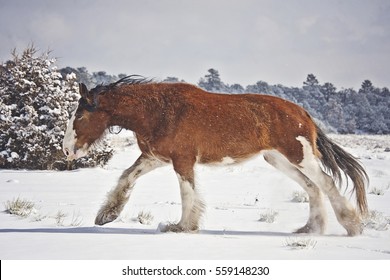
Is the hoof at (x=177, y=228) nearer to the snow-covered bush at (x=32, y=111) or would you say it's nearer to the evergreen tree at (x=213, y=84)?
the snow-covered bush at (x=32, y=111)

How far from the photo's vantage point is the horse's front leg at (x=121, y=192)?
6.56m

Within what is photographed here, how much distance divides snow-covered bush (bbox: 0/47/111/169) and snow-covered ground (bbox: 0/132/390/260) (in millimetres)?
2649

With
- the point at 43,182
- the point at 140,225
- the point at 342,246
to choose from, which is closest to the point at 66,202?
the point at 140,225

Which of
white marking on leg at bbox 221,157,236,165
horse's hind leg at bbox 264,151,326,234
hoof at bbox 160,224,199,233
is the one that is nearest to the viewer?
hoof at bbox 160,224,199,233

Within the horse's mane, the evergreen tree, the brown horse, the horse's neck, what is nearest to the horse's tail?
the brown horse

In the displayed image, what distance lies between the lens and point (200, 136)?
20.3 feet

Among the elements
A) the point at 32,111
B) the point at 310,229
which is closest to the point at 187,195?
the point at 310,229

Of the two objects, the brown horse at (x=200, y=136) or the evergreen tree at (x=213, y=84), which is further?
the evergreen tree at (x=213, y=84)

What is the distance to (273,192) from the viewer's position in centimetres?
1137

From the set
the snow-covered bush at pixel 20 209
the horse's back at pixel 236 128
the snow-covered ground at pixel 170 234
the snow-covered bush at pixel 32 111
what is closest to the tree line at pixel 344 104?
the snow-covered bush at pixel 32 111

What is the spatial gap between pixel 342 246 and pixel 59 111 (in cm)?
1235

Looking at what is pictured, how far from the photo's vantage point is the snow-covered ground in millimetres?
4809

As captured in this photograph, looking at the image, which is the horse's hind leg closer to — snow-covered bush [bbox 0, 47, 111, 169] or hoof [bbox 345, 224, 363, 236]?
hoof [bbox 345, 224, 363, 236]
